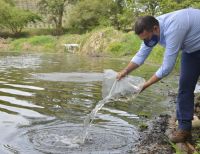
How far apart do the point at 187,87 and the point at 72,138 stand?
198 cm

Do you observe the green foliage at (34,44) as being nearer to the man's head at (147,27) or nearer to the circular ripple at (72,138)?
the circular ripple at (72,138)

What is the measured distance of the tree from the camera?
48.6 meters

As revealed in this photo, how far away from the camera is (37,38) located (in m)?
38.2

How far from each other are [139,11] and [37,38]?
8.96m

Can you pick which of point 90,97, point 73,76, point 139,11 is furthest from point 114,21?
point 90,97

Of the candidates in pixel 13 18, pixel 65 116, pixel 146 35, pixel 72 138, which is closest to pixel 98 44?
pixel 13 18

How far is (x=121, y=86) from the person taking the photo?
705 centimetres

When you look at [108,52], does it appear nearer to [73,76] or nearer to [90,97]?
[73,76]

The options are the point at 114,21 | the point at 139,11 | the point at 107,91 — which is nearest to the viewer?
the point at 107,91

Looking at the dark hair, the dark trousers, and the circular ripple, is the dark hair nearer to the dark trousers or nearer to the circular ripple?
the dark trousers

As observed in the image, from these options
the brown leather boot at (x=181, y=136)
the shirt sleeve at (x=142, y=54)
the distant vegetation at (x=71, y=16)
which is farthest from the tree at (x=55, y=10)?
the brown leather boot at (x=181, y=136)

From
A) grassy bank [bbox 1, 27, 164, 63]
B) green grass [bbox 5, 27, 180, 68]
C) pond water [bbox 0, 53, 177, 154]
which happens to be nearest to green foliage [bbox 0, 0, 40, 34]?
green grass [bbox 5, 27, 180, 68]

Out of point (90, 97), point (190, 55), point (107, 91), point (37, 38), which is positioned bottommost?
point (37, 38)

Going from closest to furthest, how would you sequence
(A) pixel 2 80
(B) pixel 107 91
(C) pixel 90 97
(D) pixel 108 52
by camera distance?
(B) pixel 107 91
(C) pixel 90 97
(A) pixel 2 80
(D) pixel 108 52
